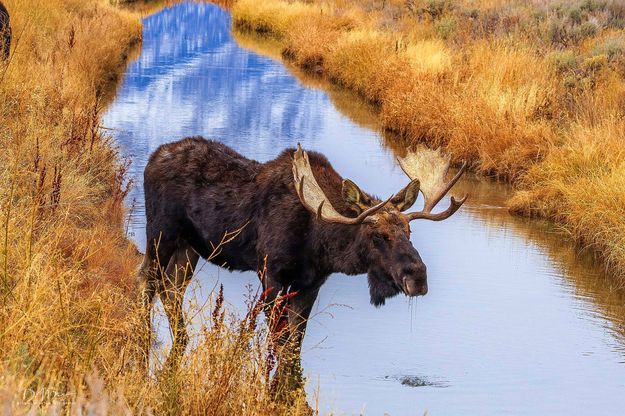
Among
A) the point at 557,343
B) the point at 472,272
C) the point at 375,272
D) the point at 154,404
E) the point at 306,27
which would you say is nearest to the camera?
the point at 154,404

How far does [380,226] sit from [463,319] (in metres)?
3.12

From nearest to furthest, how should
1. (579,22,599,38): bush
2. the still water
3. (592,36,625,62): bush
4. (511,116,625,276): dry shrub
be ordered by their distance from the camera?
1. the still water
2. (511,116,625,276): dry shrub
3. (592,36,625,62): bush
4. (579,22,599,38): bush

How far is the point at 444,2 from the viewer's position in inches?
1363

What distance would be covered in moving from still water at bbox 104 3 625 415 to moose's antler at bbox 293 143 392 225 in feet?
2.17

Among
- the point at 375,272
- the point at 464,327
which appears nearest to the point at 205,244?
the point at 375,272

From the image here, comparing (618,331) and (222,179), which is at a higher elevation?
(222,179)

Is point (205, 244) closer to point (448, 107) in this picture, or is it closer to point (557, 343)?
point (557, 343)

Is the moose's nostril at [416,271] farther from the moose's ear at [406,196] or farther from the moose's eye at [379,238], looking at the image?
the moose's ear at [406,196]

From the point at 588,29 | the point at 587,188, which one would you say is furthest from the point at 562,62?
the point at 587,188

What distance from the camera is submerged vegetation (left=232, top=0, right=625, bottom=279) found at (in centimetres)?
1463

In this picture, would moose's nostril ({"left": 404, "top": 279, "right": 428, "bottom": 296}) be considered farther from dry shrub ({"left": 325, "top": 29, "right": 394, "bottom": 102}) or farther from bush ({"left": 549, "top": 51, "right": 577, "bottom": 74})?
dry shrub ({"left": 325, "top": 29, "right": 394, "bottom": 102})

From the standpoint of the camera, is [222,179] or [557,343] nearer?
[222,179]

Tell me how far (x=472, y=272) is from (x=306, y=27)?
23.0 m

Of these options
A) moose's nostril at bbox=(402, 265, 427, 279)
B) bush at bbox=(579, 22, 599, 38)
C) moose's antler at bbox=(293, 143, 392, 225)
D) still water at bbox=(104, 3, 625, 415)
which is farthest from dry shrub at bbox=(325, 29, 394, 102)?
moose's nostril at bbox=(402, 265, 427, 279)
